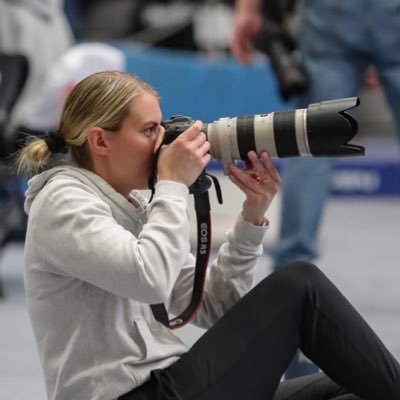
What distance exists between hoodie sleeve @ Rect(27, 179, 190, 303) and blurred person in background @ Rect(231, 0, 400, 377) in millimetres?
1345

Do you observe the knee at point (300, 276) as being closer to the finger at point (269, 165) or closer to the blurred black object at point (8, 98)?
the finger at point (269, 165)

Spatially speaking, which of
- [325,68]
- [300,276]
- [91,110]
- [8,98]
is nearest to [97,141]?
[91,110]

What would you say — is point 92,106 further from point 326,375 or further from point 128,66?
point 128,66

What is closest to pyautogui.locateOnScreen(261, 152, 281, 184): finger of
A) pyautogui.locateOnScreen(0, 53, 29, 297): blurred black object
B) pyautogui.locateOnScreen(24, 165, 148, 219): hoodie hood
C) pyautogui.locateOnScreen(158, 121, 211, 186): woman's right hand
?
pyautogui.locateOnScreen(158, 121, 211, 186): woman's right hand

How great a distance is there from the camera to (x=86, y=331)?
6.26 feet

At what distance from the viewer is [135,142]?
1983mm

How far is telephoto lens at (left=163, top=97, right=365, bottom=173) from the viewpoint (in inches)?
78.6

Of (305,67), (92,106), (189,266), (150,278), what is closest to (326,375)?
(189,266)

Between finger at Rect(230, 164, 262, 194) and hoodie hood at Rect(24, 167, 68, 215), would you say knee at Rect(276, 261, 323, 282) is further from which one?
hoodie hood at Rect(24, 167, 68, 215)

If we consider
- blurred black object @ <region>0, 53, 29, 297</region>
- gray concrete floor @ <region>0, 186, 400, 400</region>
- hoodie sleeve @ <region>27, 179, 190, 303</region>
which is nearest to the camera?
hoodie sleeve @ <region>27, 179, 190, 303</region>

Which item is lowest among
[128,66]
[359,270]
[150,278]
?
[359,270]

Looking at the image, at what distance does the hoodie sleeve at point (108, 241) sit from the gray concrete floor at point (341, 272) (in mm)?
902

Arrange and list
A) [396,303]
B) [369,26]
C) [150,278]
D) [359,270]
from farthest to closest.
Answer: [359,270], [396,303], [369,26], [150,278]

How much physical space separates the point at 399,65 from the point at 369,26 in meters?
0.15
